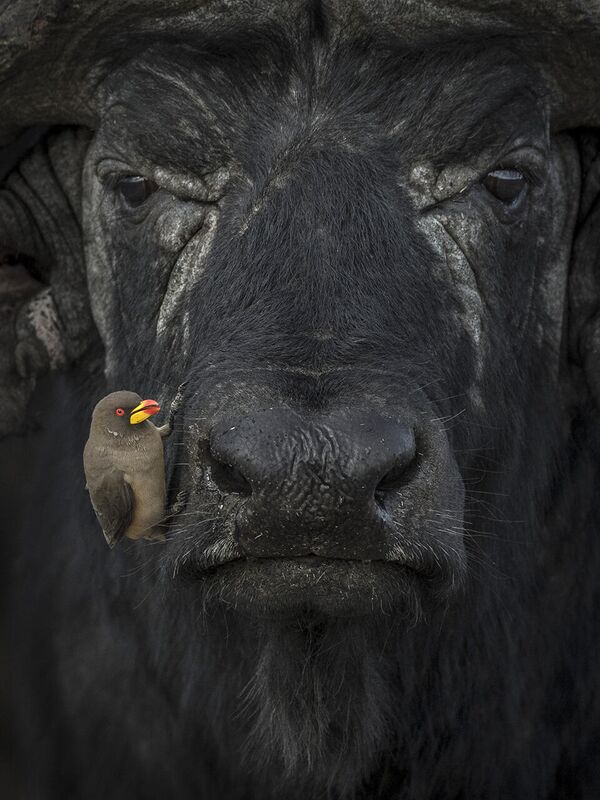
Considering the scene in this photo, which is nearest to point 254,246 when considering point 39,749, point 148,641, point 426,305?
point 426,305

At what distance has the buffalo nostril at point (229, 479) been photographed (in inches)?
126

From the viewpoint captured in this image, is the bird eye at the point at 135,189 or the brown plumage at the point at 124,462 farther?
the bird eye at the point at 135,189

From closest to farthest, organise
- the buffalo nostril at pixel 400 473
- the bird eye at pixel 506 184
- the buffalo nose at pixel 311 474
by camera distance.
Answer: the buffalo nose at pixel 311 474, the buffalo nostril at pixel 400 473, the bird eye at pixel 506 184

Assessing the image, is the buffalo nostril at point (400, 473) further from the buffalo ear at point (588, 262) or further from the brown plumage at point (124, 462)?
the buffalo ear at point (588, 262)

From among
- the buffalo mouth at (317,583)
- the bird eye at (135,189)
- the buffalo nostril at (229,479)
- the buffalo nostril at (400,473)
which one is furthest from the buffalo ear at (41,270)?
the buffalo nostril at (400,473)

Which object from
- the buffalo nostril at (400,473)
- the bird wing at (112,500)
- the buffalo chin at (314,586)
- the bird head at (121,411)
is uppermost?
the bird head at (121,411)

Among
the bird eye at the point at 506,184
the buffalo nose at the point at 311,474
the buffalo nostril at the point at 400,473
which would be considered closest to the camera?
the buffalo nose at the point at 311,474

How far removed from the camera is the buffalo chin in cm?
327

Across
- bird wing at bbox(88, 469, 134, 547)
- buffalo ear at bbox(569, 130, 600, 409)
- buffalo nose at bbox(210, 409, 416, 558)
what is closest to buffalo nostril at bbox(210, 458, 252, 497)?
buffalo nose at bbox(210, 409, 416, 558)

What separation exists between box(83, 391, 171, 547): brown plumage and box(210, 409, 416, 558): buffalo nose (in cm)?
26

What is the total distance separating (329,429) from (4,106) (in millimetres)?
1774

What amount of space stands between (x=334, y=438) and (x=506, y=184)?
1.24 meters

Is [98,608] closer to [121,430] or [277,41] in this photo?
[121,430]

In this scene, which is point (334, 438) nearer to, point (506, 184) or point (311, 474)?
point (311, 474)
